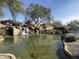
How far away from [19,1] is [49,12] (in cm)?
2037

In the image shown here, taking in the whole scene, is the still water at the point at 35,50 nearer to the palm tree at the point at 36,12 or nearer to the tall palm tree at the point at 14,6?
the tall palm tree at the point at 14,6

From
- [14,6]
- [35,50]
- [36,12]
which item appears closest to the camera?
[35,50]

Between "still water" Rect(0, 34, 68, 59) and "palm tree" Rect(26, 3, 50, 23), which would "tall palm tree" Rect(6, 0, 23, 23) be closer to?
"palm tree" Rect(26, 3, 50, 23)

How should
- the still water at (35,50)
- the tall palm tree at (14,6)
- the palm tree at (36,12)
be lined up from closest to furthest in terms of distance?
the still water at (35,50) < the tall palm tree at (14,6) < the palm tree at (36,12)

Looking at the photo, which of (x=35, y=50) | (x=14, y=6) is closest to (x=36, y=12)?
(x=14, y=6)

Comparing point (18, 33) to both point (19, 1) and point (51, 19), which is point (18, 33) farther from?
point (51, 19)

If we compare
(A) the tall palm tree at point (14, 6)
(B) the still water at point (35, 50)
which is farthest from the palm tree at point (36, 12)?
(B) the still water at point (35, 50)

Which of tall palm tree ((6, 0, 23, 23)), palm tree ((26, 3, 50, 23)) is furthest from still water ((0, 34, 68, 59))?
palm tree ((26, 3, 50, 23))

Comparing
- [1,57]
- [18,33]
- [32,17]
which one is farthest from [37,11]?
[1,57]

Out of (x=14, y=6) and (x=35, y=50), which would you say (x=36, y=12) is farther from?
(x=35, y=50)

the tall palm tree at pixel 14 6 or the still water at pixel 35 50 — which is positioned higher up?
the tall palm tree at pixel 14 6

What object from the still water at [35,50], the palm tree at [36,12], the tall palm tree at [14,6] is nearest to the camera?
the still water at [35,50]

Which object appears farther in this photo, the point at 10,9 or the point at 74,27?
the point at 74,27

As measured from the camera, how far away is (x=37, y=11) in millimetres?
64562
